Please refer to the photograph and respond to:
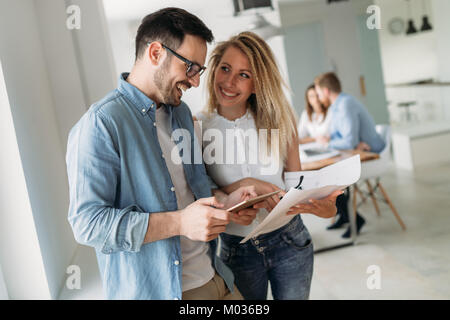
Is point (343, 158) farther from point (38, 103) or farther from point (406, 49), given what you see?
point (406, 49)

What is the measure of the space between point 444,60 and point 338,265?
2.81m

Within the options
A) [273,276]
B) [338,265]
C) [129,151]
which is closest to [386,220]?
[338,265]

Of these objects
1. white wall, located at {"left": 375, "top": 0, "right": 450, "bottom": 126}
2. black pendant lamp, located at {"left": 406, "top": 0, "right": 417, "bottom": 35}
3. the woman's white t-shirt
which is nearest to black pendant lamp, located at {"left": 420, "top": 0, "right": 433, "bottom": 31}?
white wall, located at {"left": 375, "top": 0, "right": 450, "bottom": 126}

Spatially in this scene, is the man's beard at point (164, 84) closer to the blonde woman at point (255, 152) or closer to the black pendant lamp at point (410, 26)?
the blonde woman at point (255, 152)

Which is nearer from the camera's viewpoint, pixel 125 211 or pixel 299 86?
pixel 125 211

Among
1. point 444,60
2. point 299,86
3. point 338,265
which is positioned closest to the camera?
point 338,265

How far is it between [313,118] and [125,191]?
3.32m

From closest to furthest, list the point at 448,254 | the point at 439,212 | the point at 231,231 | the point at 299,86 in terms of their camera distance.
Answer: the point at 231,231, the point at 448,254, the point at 439,212, the point at 299,86

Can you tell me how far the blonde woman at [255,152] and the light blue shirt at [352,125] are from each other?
2.26 m
